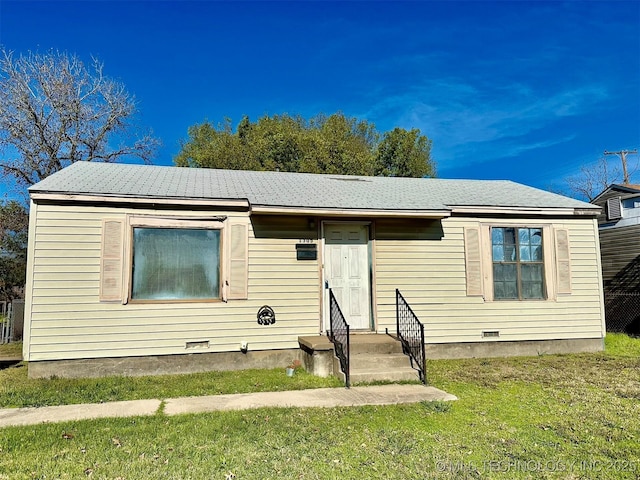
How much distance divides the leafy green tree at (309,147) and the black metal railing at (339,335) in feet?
41.3

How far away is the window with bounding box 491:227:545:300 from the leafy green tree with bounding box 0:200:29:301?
14575mm

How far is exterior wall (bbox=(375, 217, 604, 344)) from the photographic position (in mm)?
7594

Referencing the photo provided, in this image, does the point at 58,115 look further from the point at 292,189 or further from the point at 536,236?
the point at 536,236

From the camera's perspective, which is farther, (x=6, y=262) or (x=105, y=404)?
(x=6, y=262)

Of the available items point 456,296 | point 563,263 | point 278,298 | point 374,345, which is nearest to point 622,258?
point 563,263

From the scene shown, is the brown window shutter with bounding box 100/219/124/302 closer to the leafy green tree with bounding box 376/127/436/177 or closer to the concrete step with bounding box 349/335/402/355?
the concrete step with bounding box 349/335/402/355

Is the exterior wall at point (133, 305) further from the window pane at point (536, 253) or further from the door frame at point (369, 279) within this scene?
the window pane at point (536, 253)

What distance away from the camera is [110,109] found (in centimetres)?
1638

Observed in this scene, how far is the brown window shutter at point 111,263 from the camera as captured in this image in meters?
6.43

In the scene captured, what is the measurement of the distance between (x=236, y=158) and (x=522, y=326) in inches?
569

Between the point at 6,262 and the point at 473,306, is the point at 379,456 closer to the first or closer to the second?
the point at 473,306

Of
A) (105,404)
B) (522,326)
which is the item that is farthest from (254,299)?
(522,326)

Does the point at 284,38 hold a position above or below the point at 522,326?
above

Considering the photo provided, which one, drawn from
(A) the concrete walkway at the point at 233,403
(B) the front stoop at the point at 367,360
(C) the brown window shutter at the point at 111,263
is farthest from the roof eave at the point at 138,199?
(A) the concrete walkway at the point at 233,403
